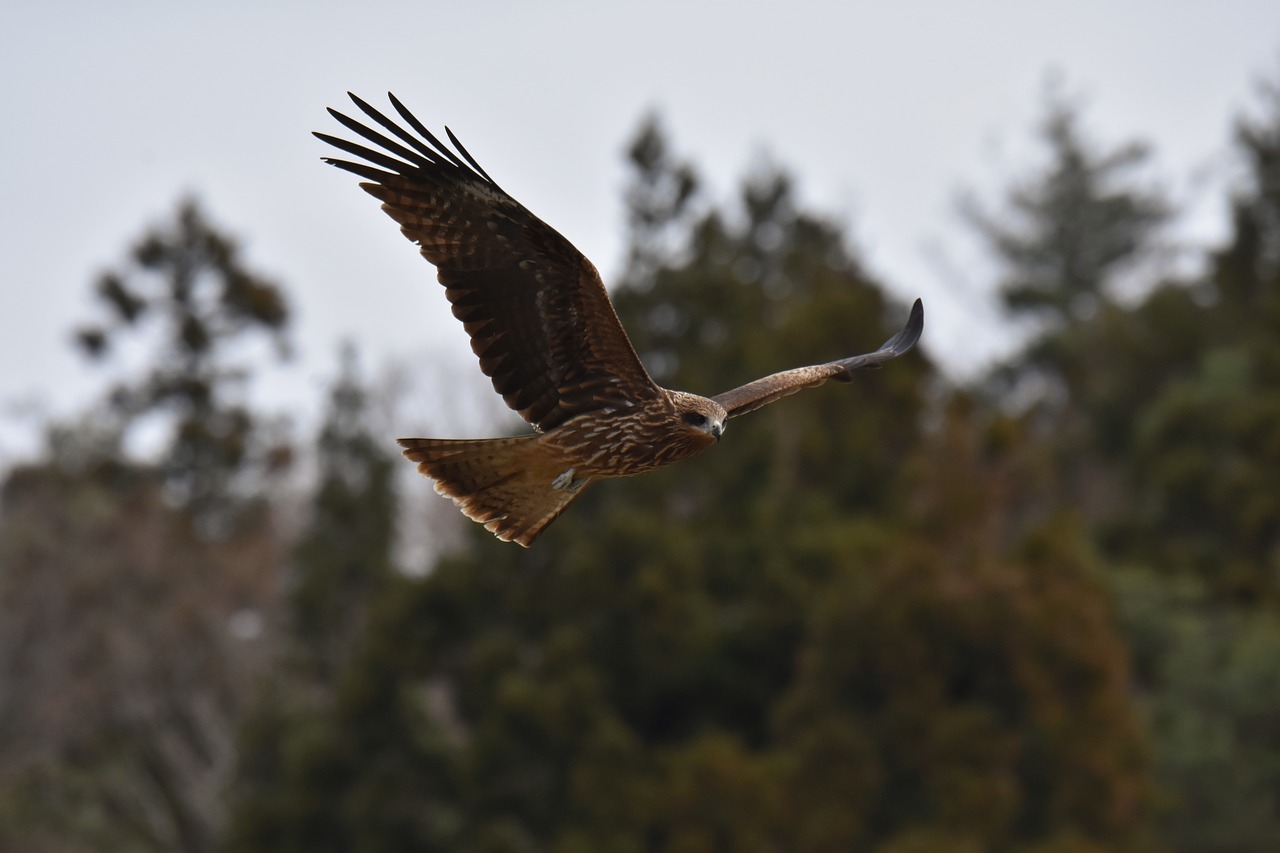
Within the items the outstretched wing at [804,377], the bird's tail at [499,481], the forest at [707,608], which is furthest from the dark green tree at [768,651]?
the bird's tail at [499,481]

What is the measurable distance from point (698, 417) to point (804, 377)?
121cm

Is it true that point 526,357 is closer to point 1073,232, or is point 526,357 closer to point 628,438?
point 628,438

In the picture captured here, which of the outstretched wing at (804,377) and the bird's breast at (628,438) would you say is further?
the outstretched wing at (804,377)

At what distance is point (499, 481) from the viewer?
8.19 metres

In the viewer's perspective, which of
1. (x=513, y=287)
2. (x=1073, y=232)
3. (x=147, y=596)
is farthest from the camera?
(x=1073, y=232)

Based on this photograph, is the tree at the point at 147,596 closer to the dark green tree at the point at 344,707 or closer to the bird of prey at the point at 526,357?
the dark green tree at the point at 344,707

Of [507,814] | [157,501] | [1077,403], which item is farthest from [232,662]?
[1077,403]

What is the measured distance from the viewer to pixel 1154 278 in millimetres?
40969

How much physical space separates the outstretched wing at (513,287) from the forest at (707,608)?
10.6 m

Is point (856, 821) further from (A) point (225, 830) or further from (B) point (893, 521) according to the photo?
(A) point (225, 830)

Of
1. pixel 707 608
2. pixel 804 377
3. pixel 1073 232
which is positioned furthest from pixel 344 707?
pixel 1073 232

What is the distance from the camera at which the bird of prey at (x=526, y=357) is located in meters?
7.57

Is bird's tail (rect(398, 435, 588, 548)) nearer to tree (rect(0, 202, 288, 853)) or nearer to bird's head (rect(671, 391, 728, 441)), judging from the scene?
bird's head (rect(671, 391, 728, 441))

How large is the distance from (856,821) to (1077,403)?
16973 millimetres
